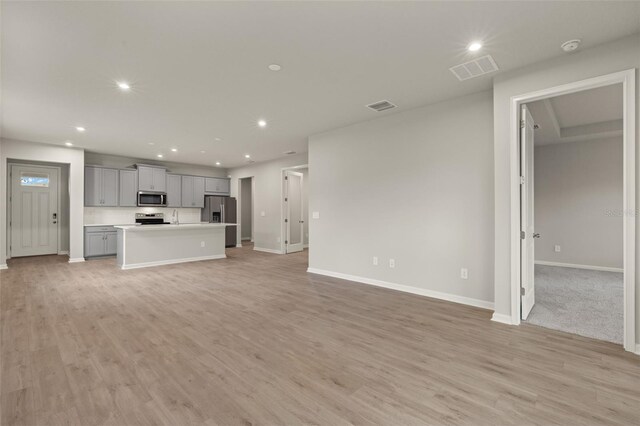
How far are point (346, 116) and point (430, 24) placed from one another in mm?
2331

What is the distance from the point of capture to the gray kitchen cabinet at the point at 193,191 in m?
9.02

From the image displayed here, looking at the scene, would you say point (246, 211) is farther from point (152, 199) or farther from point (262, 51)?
point (262, 51)

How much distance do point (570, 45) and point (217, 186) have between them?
9.32 m

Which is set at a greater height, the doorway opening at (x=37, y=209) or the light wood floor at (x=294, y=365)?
the doorway opening at (x=37, y=209)

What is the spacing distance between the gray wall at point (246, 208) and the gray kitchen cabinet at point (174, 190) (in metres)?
2.38

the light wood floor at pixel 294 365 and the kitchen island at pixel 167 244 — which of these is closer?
the light wood floor at pixel 294 365

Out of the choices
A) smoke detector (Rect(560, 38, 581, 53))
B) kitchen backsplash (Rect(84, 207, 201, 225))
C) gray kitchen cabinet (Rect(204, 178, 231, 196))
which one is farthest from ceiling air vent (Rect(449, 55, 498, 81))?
kitchen backsplash (Rect(84, 207, 201, 225))

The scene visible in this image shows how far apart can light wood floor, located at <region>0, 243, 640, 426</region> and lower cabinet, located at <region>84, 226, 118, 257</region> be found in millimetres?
3442

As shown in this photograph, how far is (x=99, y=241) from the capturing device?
7297mm

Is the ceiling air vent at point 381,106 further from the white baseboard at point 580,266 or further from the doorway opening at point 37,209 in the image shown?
the doorway opening at point 37,209

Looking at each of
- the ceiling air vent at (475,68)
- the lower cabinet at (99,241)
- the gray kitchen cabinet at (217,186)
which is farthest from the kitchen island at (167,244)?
the ceiling air vent at (475,68)

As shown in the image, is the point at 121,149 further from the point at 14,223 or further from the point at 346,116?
the point at 346,116

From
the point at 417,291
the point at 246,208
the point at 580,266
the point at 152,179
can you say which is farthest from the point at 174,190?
the point at 580,266

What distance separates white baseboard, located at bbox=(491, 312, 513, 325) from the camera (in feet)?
10.1
